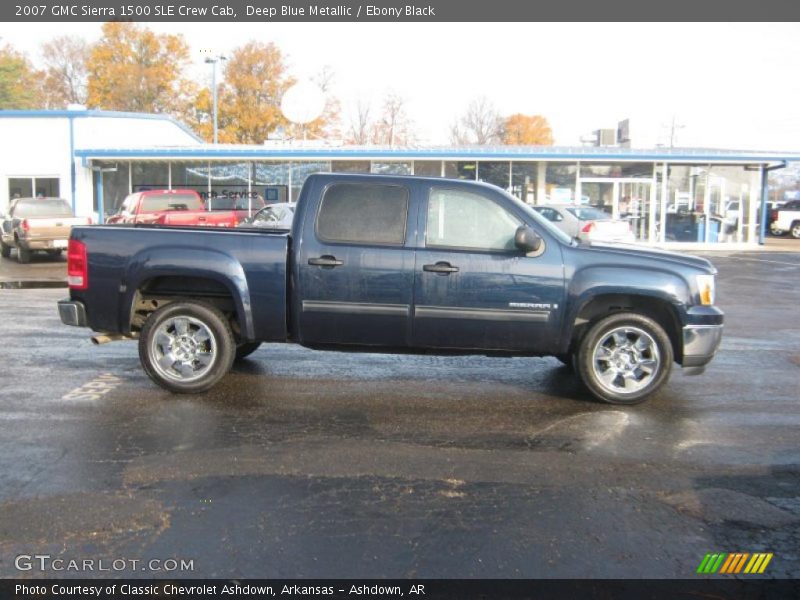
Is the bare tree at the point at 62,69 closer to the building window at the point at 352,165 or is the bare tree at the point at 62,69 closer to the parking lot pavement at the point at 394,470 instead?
the building window at the point at 352,165

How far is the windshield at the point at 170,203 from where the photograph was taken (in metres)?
19.0

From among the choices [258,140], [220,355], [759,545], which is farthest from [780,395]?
[258,140]

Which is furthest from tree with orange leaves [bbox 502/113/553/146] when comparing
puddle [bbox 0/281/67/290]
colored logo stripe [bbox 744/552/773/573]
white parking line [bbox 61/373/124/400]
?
colored logo stripe [bbox 744/552/773/573]

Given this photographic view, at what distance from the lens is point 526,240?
6203mm

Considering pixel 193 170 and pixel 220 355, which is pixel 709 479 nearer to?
pixel 220 355

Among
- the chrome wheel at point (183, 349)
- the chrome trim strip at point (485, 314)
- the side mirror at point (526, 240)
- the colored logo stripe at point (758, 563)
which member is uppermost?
the side mirror at point (526, 240)

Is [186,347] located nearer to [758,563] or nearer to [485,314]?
[485,314]

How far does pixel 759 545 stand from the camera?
3.87 metres

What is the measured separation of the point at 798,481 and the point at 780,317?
794cm

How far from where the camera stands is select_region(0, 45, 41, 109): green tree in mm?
55031

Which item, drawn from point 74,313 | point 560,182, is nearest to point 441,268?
point 74,313

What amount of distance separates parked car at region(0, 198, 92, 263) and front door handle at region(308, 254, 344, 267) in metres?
14.6

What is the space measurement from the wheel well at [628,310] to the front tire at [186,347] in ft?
10.0

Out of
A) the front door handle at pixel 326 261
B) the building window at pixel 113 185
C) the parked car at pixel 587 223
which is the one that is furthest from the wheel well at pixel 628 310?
the building window at pixel 113 185
